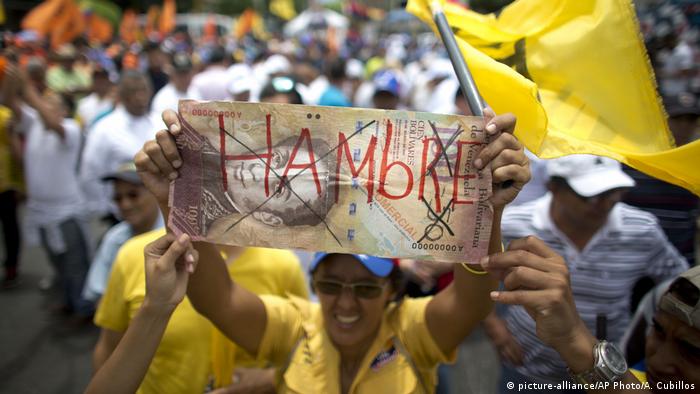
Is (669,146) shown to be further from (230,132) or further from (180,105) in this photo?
(180,105)

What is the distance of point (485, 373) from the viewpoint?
3.98 metres

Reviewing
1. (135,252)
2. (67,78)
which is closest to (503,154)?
(135,252)

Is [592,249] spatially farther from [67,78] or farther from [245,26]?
[245,26]

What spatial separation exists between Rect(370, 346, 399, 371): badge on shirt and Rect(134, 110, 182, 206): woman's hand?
86cm

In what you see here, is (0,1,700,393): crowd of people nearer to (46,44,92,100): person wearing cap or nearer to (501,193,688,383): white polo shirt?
(501,193,688,383): white polo shirt

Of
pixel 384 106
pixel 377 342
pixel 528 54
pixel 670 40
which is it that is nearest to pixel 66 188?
pixel 384 106

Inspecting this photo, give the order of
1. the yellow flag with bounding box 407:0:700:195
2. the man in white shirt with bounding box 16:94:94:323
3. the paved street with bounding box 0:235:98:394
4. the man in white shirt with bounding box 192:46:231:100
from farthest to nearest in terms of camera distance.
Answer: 1. the man in white shirt with bounding box 192:46:231:100
2. the man in white shirt with bounding box 16:94:94:323
3. the paved street with bounding box 0:235:98:394
4. the yellow flag with bounding box 407:0:700:195

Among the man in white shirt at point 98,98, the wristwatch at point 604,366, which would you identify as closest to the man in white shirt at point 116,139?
the man in white shirt at point 98,98

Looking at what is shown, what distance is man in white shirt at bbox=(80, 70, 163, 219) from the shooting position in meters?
4.45

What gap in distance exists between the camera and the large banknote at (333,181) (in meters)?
1.40

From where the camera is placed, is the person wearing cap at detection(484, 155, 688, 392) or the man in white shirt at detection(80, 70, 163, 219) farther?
the man in white shirt at detection(80, 70, 163, 219)

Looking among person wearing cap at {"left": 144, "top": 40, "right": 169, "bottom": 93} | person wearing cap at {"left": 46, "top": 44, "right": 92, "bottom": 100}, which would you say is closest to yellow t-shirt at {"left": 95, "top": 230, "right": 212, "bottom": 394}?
person wearing cap at {"left": 46, "top": 44, "right": 92, "bottom": 100}

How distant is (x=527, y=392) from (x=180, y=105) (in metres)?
1.90

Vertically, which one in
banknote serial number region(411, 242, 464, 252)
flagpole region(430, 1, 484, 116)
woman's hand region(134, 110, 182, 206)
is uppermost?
flagpole region(430, 1, 484, 116)
